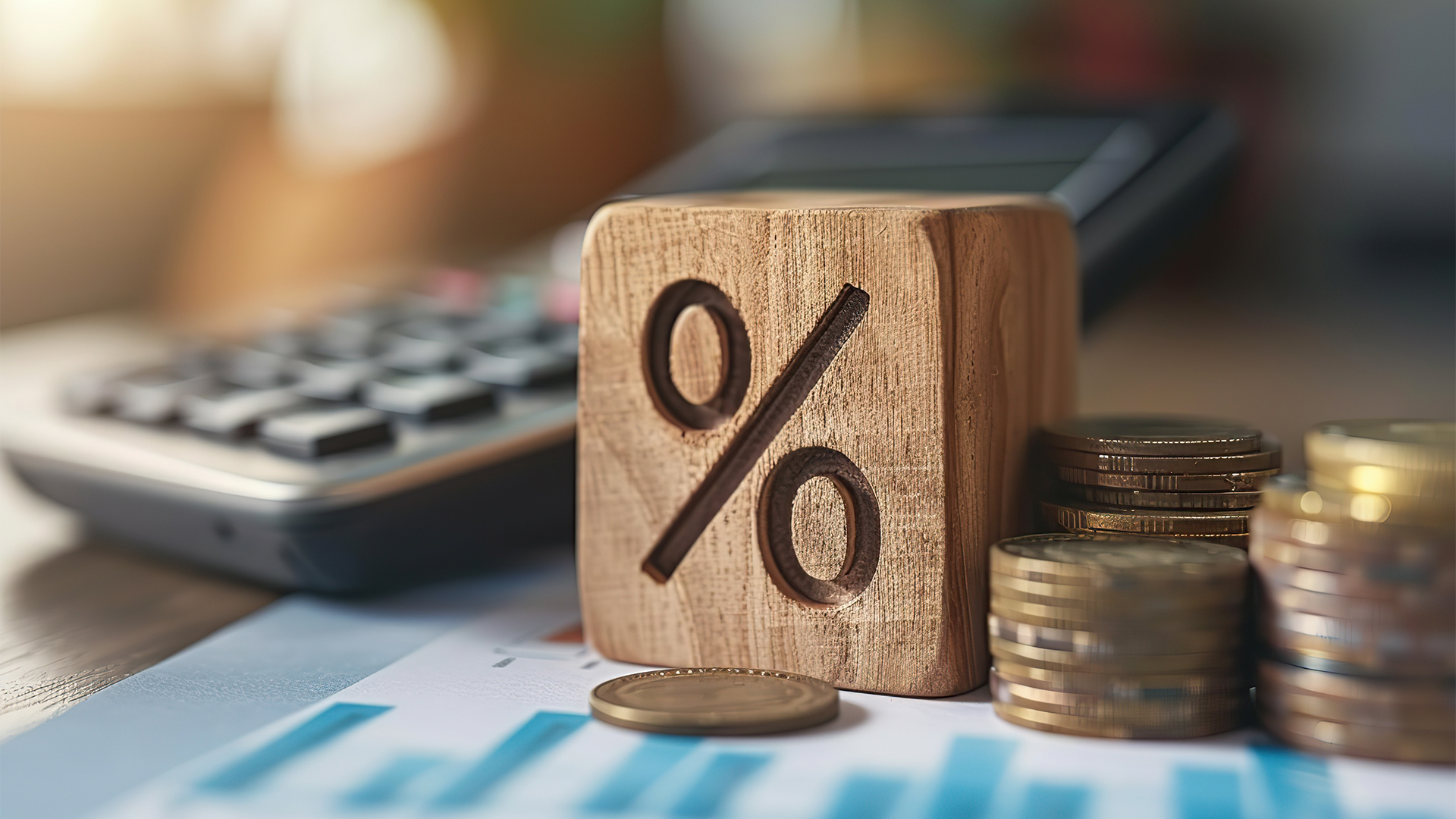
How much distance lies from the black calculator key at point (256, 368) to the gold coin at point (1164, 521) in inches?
15.5

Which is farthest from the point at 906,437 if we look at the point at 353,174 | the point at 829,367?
the point at 353,174

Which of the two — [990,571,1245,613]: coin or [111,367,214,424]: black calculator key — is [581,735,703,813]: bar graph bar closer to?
[990,571,1245,613]: coin

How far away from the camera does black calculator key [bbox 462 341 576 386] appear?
0.58 meters

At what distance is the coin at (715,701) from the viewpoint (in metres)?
0.36

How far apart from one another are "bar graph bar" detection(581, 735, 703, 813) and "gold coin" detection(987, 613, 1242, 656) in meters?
0.10

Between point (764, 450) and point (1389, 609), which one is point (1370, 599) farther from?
point (764, 450)

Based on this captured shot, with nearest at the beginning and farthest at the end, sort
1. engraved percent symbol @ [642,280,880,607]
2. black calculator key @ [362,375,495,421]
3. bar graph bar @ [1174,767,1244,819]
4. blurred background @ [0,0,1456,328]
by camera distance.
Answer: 1. bar graph bar @ [1174,767,1244,819]
2. engraved percent symbol @ [642,280,880,607]
3. black calculator key @ [362,375,495,421]
4. blurred background @ [0,0,1456,328]

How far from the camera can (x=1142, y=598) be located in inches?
14.0

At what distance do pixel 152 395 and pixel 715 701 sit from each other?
345mm

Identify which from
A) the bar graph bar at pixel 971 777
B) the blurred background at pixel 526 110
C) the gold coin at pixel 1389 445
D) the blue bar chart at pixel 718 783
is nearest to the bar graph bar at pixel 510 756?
the blue bar chart at pixel 718 783

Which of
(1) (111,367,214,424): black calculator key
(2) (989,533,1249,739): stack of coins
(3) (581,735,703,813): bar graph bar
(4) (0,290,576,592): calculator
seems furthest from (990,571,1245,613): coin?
(1) (111,367,214,424): black calculator key

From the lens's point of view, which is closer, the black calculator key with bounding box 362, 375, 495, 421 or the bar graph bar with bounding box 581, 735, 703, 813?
the bar graph bar with bounding box 581, 735, 703, 813

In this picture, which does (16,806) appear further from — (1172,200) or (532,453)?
(1172,200)

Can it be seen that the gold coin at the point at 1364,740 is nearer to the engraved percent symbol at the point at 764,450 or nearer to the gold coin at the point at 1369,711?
the gold coin at the point at 1369,711
